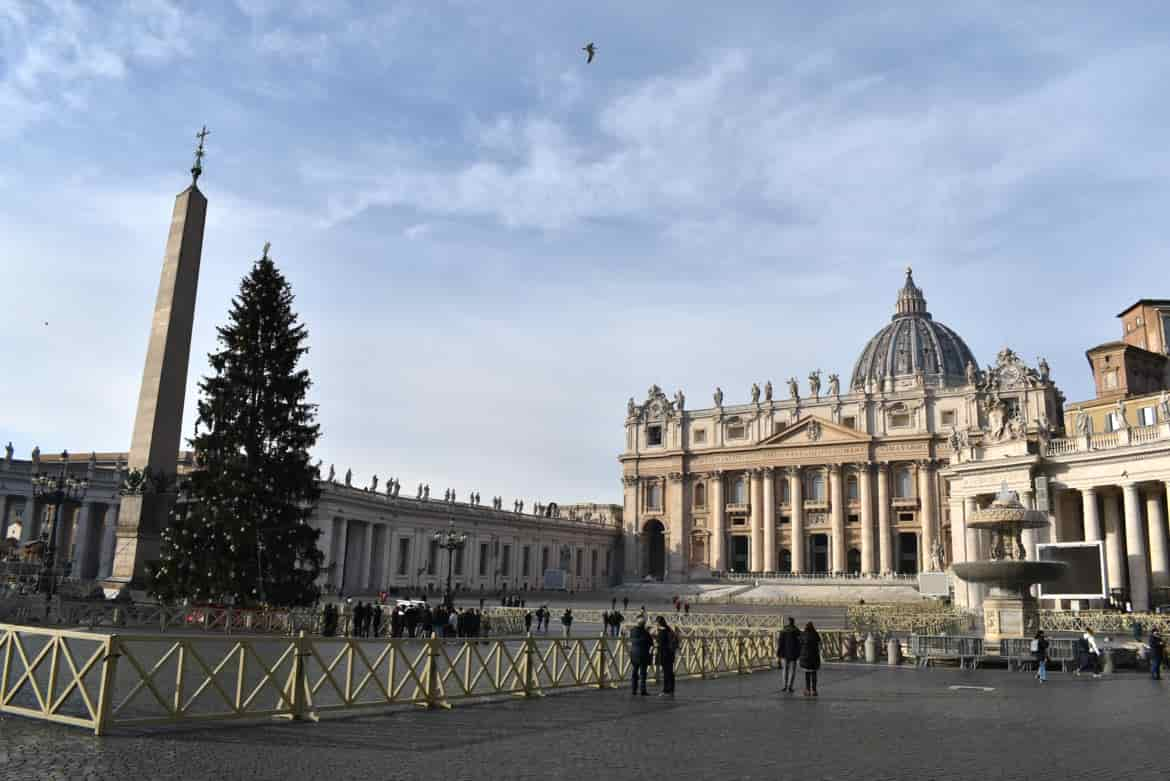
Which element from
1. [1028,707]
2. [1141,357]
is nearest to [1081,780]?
[1028,707]

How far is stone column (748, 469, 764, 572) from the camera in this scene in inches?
3344

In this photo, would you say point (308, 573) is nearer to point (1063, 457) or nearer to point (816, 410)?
point (1063, 457)

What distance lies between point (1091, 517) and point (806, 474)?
5115cm

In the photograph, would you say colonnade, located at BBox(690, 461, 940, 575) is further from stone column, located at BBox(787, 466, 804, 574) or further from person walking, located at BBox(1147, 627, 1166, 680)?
person walking, located at BBox(1147, 627, 1166, 680)

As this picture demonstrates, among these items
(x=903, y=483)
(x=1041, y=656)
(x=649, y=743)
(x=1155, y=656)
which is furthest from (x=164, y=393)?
(x=903, y=483)

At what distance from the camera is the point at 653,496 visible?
9412cm

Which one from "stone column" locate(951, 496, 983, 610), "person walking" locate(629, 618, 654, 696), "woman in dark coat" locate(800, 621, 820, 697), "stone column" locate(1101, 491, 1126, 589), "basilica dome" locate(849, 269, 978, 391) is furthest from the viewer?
"basilica dome" locate(849, 269, 978, 391)

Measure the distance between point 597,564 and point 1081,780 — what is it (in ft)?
282

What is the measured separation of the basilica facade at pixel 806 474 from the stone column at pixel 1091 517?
125 feet

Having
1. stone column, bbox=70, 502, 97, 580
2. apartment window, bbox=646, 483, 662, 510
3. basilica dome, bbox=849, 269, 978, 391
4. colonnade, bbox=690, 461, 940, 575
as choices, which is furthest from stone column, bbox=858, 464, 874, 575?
stone column, bbox=70, 502, 97, 580

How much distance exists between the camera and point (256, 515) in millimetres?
25953

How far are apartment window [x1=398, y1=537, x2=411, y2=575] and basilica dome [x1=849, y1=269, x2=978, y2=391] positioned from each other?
6156 cm

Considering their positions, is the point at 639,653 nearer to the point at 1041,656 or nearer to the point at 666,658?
the point at 666,658

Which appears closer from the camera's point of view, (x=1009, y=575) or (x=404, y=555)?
(x=1009, y=575)
